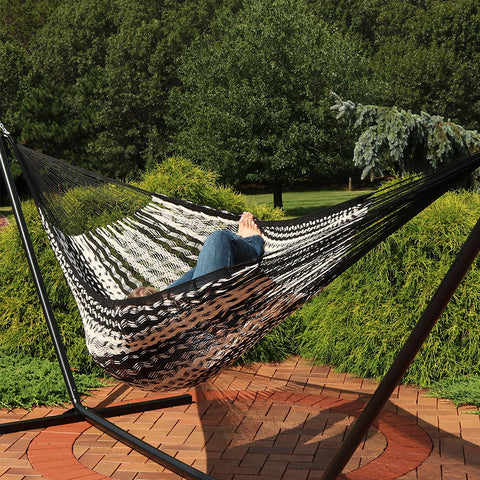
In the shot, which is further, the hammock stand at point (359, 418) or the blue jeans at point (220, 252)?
the blue jeans at point (220, 252)

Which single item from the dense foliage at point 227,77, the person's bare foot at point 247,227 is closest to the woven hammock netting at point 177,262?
the person's bare foot at point 247,227

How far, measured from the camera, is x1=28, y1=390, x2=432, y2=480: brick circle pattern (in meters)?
2.28

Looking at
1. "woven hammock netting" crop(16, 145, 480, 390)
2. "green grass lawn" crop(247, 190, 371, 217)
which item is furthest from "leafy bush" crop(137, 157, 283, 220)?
"green grass lawn" crop(247, 190, 371, 217)

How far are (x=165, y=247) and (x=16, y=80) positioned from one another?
2060 centimetres

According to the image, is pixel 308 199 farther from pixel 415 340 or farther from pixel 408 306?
pixel 415 340

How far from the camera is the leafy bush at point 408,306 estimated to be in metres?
3.04

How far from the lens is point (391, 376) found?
1.35 meters

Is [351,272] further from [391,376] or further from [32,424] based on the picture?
[391,376]

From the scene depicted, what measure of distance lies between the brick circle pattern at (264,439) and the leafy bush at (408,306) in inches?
14.8

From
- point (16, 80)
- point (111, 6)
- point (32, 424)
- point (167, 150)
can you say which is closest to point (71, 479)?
point (32, 424)

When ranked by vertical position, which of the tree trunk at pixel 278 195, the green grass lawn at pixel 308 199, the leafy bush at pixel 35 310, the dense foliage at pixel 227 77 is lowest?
the green grass lawn at pixel 308 199

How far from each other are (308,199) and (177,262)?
17.3 meters

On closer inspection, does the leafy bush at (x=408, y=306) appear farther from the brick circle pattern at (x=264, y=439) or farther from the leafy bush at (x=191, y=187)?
the leafy bush at (x=191, y=187)

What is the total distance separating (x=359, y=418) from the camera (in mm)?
1413
